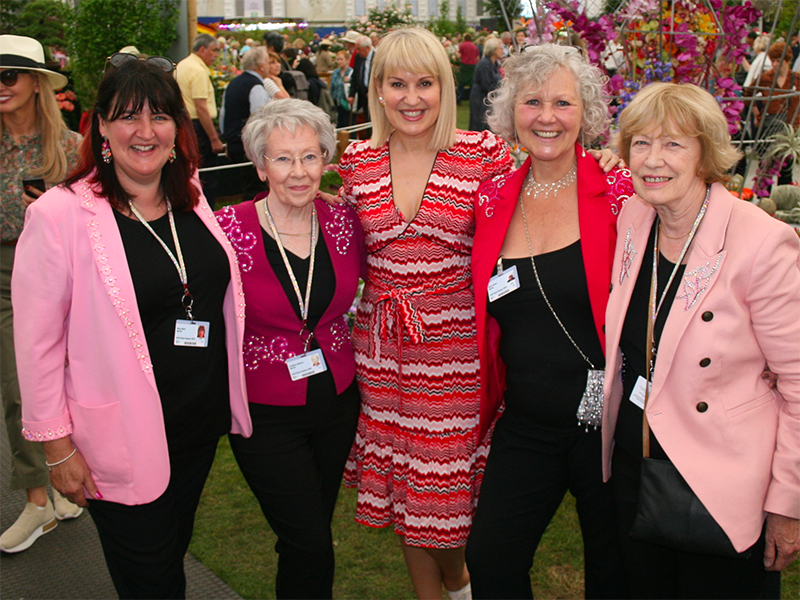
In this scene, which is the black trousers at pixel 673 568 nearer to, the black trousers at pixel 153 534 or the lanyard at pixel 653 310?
the lanyard at pixel 653 310

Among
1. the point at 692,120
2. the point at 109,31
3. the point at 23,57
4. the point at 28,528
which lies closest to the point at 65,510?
the point at 28,528

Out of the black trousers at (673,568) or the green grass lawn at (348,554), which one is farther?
the green grass lawn at (348,554)

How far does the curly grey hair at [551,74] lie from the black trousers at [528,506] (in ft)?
3.47

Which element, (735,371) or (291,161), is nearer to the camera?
(735,371)

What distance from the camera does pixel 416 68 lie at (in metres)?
2.75

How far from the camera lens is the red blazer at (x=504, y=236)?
7.67 ft

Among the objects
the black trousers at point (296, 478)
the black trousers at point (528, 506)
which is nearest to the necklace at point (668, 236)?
the black trousers at point (528, 506)

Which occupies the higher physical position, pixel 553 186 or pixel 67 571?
pixel 553 186

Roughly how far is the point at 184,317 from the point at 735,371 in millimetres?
1579

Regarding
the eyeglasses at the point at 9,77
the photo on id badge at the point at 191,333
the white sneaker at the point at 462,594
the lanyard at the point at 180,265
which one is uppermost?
the eyeglasses at the point at 9,77

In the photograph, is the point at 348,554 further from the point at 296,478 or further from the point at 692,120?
the point at 692,120

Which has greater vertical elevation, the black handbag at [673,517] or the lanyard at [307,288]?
the lanyard at [307,288]

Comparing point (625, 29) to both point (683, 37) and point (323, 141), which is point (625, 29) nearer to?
point (683, 37)

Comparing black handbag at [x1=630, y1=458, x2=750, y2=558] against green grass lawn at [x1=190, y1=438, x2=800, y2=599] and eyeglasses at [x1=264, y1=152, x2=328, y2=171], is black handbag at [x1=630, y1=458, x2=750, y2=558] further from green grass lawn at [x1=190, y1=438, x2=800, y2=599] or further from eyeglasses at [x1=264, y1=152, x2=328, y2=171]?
eyeglasses at [x1=264, y1=152, x2=328, y2=171]
